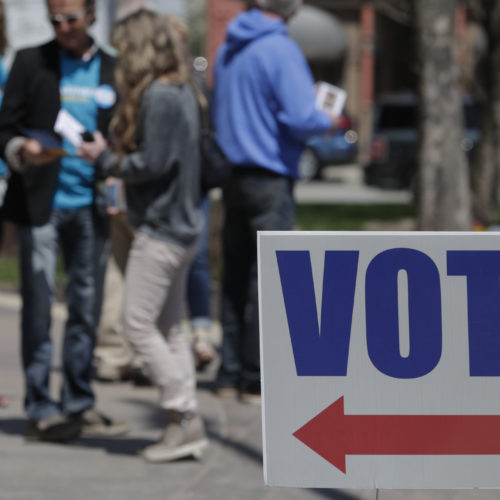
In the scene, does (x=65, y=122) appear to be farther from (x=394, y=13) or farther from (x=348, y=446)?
(x=394, y=13)

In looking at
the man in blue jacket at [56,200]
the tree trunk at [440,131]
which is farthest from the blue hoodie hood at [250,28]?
the tree trunk at [440,131]

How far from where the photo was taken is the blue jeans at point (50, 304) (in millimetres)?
4730

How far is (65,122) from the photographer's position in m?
4.62

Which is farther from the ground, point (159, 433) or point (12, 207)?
point (12, 207)

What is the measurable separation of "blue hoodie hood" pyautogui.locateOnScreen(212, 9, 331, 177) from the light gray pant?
1.09 m

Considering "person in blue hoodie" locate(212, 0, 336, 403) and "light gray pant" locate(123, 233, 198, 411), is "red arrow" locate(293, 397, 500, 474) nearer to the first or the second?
"light gray pant" locate(123, 233, 198, 411)

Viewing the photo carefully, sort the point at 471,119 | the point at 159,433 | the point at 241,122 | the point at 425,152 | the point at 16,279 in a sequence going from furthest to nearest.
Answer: the point at 471,119, the point at 425,152, the point at 16,279, the point at 241,122, the point at 159,433

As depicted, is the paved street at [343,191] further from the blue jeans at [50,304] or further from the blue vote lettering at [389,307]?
the blue vote lettering at [389,307]

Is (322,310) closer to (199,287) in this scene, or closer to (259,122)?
(259,122)

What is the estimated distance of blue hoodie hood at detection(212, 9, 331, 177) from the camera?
5.47 m

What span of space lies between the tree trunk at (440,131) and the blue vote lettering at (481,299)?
27.6 ft

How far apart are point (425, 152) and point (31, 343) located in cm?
741

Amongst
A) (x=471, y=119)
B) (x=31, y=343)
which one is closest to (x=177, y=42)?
(x=31, y=343)

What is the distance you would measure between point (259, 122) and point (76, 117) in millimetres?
1076
